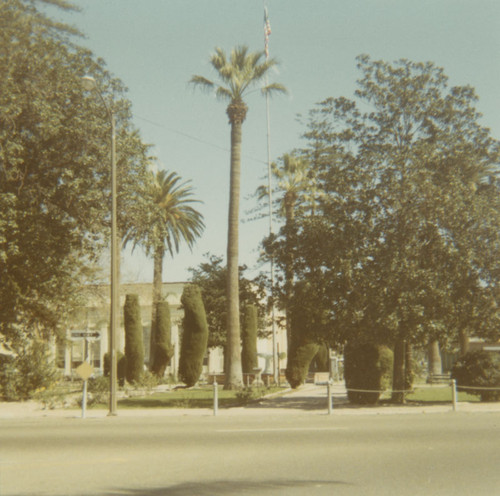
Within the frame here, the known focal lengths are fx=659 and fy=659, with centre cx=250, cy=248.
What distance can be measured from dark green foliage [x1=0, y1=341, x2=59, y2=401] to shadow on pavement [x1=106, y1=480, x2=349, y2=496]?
19.7 m

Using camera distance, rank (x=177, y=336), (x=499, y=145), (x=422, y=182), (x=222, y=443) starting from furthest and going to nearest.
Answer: (x=177, y=336)
(x=499, y=145)
(x=422, y=182)
(x=222, y=443)

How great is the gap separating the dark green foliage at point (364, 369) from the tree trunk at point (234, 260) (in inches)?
341

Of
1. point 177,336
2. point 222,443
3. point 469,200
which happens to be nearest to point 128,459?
point 222,443

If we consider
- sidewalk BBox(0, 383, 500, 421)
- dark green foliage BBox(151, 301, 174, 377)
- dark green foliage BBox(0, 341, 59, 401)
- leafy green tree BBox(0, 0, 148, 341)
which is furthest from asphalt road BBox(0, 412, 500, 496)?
dark green foliage BBox(151, 301, 174, 377)

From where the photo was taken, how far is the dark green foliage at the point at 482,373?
71.7ft

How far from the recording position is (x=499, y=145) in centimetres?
2181

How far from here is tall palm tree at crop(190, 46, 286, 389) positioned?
3030 centimetres

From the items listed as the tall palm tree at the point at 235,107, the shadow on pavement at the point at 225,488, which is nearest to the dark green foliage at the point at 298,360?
the tall palm tree at the point at 235,107

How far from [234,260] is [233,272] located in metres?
0.61

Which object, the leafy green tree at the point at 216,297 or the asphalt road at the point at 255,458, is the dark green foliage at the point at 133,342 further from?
the asphalt road at the point at 255,458

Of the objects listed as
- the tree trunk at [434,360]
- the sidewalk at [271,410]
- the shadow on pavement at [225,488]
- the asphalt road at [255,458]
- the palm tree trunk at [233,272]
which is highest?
the palm tree trunk at [233,272]

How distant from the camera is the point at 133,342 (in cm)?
3975

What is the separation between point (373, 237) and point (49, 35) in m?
12.4

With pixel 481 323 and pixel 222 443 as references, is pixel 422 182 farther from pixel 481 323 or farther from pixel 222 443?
pixel 222 443
